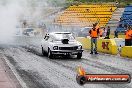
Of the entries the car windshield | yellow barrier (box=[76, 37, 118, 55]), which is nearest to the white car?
the car windshield

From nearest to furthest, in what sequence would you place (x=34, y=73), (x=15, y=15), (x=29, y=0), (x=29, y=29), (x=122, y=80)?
(x=122, y=80), (x=34, y=73), (x=29, y=0), (x=15, y=15), (x=29, y=29)

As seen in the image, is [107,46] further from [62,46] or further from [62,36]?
[62,46]

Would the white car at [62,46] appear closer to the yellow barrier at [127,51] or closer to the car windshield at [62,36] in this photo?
the car windshield at [62,36]

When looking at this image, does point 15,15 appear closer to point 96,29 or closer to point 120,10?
point 96,29

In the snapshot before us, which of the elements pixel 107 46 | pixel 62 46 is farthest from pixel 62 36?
pixel 107 46

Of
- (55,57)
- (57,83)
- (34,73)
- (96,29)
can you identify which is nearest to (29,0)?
(96,29)

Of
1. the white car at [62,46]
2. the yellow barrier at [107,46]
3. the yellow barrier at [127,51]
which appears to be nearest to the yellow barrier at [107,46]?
the yellow barrier at [107,46]

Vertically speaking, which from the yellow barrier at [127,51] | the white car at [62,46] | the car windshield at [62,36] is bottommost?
the yellow barrier at [127,51]

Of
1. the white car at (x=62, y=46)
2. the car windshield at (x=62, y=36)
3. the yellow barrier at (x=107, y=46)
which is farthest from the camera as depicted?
the yellow barrier at (x=107, y=46)

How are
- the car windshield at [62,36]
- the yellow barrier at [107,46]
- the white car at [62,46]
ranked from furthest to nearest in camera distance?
the yellow barrier at [107,46], the car windshield at [62,36], the white car at [62,46]

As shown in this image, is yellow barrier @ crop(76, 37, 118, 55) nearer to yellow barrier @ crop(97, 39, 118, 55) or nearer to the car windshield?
yellow barrier @ crop(97, 39, 118, 55)

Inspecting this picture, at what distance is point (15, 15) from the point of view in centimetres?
3559

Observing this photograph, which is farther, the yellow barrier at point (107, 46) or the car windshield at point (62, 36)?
the yellow barrier at point (107, 46)

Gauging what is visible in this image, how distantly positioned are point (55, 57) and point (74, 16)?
123 ft
